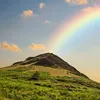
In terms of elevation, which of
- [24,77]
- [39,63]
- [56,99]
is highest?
[39,63]

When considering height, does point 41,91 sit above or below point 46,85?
below

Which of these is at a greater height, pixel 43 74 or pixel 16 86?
pixel 43 74

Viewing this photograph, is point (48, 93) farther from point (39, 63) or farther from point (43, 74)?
point (39, 63)

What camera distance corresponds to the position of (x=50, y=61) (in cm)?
10144

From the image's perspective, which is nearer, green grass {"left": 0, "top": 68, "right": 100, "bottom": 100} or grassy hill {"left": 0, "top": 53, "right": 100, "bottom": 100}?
green grass {"left": 0, "top": 68, "right": 100, "bottom": 100}

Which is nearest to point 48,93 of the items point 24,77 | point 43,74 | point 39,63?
point 24,77

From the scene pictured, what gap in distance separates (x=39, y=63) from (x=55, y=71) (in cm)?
1267

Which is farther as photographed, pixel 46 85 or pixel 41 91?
pixel 46 85

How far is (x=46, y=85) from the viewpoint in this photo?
64.1 m

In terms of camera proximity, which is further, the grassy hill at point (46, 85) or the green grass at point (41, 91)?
the grassy hill at point (46, 85)

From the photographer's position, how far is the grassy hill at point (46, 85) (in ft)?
163

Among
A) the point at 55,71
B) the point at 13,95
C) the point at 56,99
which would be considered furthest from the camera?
the point at 55,71

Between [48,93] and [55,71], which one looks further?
[55,71]

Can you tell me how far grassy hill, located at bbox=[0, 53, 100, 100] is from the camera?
1956 inches
